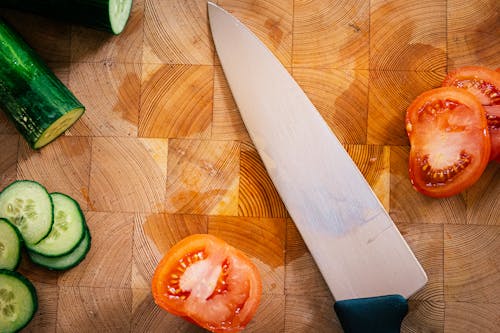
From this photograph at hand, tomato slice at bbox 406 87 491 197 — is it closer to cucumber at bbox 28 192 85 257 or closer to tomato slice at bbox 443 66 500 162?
tomato slice at bbox 443 66 500 162

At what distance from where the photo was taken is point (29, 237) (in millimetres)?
2020

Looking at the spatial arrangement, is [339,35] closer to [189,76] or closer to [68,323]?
[189,76]

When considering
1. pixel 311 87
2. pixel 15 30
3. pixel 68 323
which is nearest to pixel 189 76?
pixel 311 87

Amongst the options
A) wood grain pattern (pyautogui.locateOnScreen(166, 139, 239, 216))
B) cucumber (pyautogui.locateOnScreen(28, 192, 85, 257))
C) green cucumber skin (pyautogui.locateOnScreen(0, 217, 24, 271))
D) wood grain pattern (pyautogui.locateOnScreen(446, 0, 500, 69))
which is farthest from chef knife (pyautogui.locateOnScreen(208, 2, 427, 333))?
green cucumber skin (pyautogui.locateOnScreen(0, 217, 24, 271))

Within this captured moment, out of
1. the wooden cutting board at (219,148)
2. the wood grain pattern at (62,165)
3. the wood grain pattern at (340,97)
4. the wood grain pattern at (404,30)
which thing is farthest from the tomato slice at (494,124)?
the wood grain pattern at (62,165)

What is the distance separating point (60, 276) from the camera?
2.14 metres

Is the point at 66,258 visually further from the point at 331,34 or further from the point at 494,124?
the point at 494,124

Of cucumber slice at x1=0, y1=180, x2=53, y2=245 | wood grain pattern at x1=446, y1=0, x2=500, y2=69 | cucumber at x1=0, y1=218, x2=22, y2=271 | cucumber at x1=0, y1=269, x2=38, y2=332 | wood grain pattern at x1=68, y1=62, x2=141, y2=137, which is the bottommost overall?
cucumber at x1=0, y1=269, x2=38, y2=332

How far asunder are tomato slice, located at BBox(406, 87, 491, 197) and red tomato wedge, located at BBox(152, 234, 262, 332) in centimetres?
68

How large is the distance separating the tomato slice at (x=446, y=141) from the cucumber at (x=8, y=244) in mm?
1358

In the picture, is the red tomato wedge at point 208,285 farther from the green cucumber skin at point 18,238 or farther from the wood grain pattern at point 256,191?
the green cucumber skin at point 18,238

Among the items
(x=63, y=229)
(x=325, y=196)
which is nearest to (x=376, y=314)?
(x=325, y=196)

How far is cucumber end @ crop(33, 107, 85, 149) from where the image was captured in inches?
81.4

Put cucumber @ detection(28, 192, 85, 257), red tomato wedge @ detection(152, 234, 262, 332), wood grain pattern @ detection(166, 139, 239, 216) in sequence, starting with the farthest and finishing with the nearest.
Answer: wood grain pattern @ detection(166, 139, 239, 216) → cucumber @ detection(28, 192, 85, 257) → red tomato wedge @ detection(152, 234, 262, 332)
